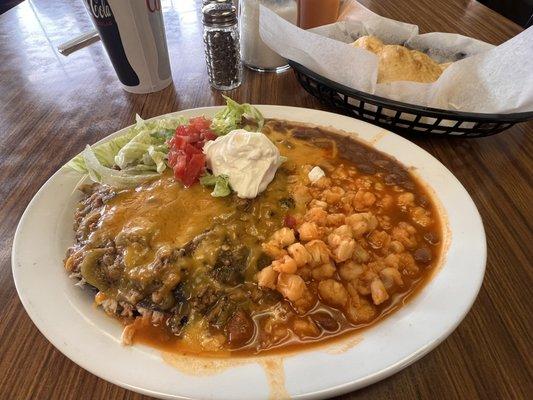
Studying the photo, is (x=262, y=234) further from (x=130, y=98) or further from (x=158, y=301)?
(x=130, y=98)

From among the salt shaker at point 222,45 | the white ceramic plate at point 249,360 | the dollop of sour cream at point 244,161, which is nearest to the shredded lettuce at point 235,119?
the dollop of sour cream at point 244,161

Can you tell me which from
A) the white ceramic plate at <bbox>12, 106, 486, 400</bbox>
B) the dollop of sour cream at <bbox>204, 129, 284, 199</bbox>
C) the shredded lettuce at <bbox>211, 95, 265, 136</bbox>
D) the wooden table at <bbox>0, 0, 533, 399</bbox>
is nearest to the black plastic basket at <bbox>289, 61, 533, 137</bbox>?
the wooden table at <bbox>0, 0, 533, 399</bbox>

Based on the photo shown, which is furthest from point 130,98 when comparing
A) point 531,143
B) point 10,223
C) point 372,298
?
point 531,143

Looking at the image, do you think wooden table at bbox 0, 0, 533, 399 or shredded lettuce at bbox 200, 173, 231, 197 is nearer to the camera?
wooden table at bbox 0, 0, 533, 399

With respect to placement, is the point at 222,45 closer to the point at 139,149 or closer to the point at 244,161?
the point at 139,149

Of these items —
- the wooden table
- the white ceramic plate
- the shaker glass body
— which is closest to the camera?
the white ceramic plate

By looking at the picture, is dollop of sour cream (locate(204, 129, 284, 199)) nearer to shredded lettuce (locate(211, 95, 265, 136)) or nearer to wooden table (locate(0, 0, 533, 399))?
shredded lettuce (locate(211, 95, 265, 136))
